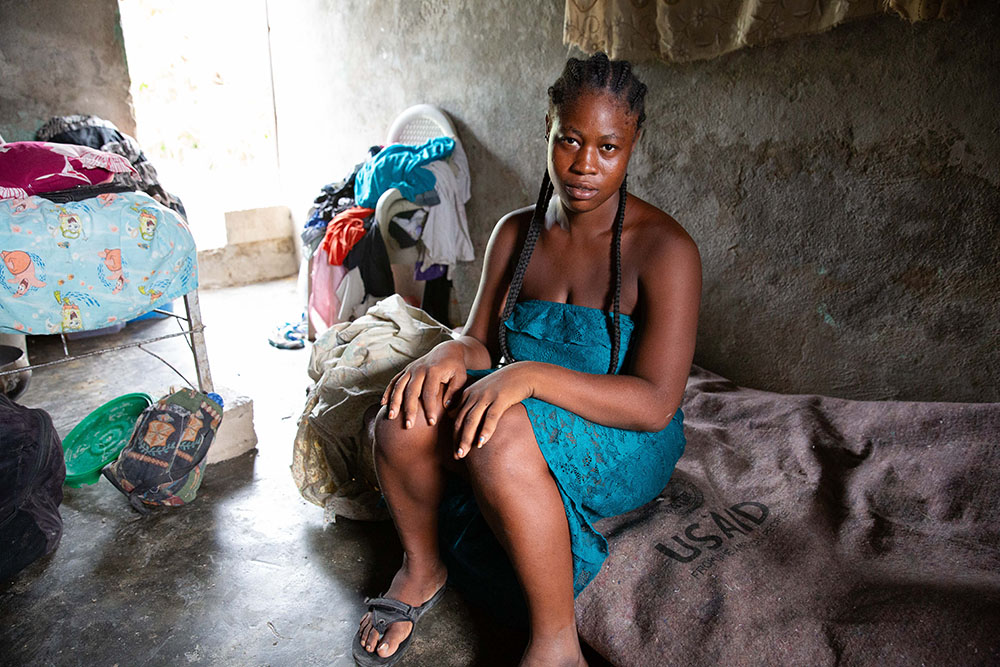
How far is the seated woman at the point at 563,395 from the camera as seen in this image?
52.1 inches

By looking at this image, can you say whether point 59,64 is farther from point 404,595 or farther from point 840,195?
point 840,195

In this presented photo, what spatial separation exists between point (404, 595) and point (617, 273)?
100 centimetres

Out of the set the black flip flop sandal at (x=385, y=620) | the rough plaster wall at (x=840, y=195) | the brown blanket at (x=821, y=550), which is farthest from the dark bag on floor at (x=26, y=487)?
the rough plaster wall at (x=840, y=195)

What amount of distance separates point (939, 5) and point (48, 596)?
9.60ft

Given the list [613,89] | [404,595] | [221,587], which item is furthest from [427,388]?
[221,587]

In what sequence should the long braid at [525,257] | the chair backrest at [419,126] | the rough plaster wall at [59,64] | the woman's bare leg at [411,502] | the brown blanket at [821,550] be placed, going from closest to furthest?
the brown blanket at [821,550]
the woman's bare leg at [411,502]
the long braid at [525,257]
the chair backrest at [419,126]
the rough plaster wall at [59,64]

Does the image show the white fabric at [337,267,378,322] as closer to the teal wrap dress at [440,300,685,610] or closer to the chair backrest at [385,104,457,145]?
the chair backrest at [385,104,457,145]

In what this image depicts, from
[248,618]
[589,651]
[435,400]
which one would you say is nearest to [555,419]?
[435,400]

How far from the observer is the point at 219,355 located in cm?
374

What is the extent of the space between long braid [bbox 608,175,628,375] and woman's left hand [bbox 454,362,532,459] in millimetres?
312

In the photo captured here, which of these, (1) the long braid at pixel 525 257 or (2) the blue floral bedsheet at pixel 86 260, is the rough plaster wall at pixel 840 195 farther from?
(2) the blue floral bedsheet at pixel 86 260

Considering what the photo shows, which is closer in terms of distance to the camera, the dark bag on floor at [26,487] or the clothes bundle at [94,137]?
the dark bag on floor at [26,487]

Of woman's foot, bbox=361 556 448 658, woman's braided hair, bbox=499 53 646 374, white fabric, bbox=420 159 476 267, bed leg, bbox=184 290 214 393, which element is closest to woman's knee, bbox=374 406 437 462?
woman's foot, bbox=361 556 448 658

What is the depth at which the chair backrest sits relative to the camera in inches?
148
